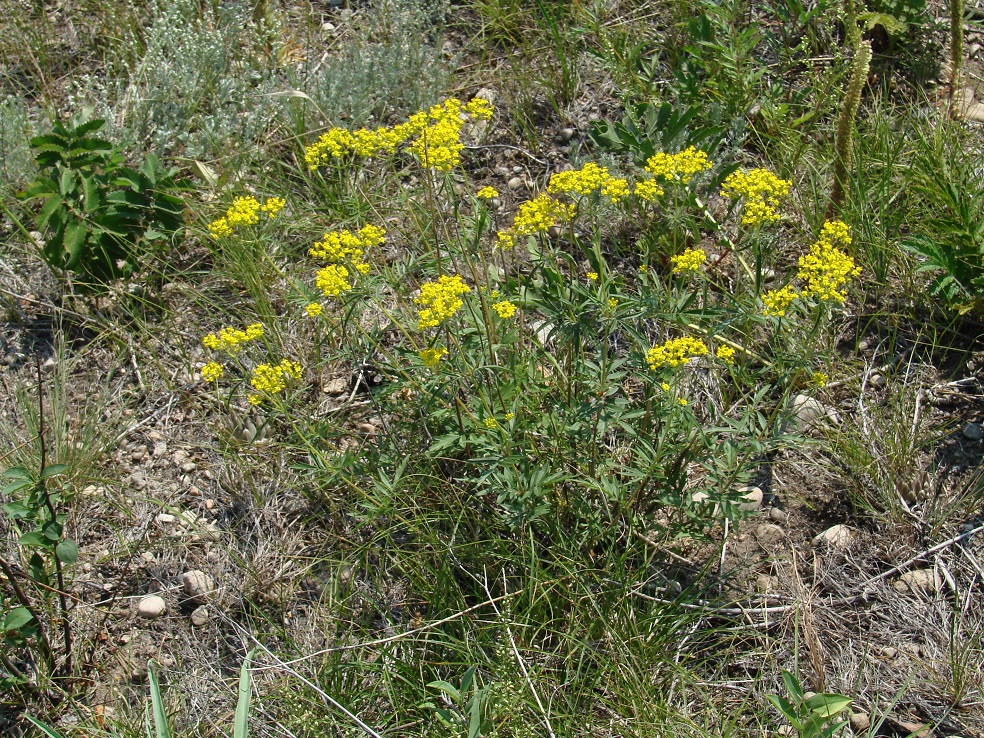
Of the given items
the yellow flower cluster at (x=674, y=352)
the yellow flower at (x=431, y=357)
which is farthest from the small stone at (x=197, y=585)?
the yellow flower cluster at (x=674, y=352)

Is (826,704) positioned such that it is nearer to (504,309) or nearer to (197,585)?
(504,309)

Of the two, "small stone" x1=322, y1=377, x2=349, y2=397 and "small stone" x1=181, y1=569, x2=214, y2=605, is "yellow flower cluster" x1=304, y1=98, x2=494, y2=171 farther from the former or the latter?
"small stone" x1=181, y1=569, x2=214, y2=605

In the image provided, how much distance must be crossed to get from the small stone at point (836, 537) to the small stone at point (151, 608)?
6.80 ft

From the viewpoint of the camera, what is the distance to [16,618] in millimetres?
2283

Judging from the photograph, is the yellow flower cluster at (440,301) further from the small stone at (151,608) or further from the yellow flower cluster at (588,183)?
the small stone at (151,608)

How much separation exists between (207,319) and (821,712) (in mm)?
2601

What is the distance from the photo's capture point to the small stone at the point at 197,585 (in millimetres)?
2676

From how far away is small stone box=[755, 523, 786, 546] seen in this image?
2656mm

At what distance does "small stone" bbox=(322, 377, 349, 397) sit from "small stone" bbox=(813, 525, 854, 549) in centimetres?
172

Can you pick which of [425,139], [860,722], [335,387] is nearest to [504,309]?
[425,139]

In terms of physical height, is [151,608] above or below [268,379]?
below

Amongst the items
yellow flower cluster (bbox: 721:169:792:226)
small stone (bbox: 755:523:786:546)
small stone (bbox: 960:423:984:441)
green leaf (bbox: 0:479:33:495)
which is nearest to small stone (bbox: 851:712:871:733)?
small stone (bbox: 755:523:786:546)

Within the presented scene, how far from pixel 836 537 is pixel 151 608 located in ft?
7.11

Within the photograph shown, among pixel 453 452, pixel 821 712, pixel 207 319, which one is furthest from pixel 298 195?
pixel 821 712
